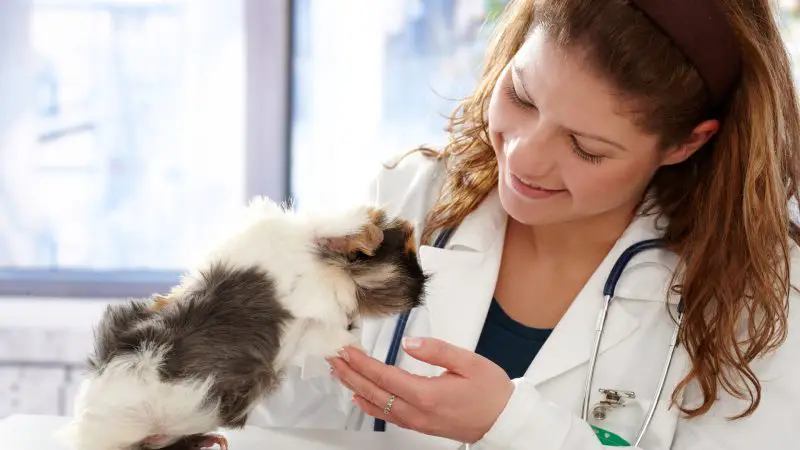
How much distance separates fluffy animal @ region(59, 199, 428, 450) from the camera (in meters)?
0.70

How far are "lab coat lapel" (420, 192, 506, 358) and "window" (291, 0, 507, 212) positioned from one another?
34.2 inches

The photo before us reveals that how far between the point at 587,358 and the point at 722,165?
0.34 meters

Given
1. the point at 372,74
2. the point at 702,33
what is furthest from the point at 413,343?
the point at 372,74

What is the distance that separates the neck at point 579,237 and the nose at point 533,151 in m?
0.27

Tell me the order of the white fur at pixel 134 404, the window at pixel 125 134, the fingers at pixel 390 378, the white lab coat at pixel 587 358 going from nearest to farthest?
the white fur at pixel 134 404, the fingers at pixel 390 378, the white lab coat at pixel 587 358, the window at pixel 125 134

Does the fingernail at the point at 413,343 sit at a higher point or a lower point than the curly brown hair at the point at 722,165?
lower

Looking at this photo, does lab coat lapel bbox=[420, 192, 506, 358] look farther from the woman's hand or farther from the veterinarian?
the woman's hand

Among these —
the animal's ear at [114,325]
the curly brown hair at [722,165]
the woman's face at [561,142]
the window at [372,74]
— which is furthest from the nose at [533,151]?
the window at [372,74]

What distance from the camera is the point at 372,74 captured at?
2141 millimetres

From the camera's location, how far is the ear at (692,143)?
1088mm

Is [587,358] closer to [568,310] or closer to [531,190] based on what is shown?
[568,310]

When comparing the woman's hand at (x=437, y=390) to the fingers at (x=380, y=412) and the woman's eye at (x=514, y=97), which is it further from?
the woman's eye at (x=514, y=97)

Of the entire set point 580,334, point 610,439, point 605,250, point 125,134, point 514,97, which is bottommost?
point 610,439

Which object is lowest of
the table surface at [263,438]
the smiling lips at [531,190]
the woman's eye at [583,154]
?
the table surface at [263,438]
